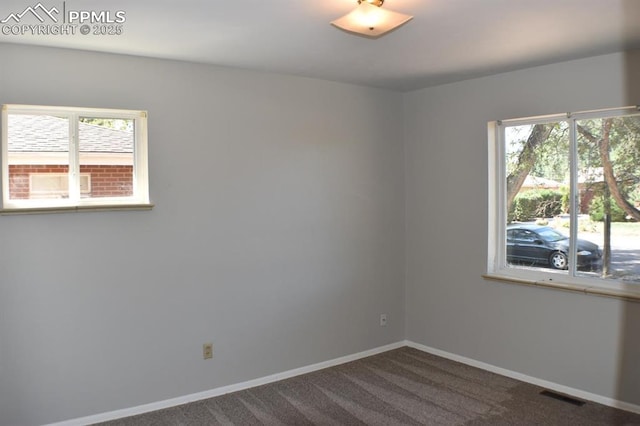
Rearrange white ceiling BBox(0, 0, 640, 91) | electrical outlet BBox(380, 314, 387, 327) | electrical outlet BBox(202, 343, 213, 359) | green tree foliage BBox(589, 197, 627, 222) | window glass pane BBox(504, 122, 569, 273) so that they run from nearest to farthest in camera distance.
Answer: white ceiling BBox(0, 0, 640, 91) < green tree foliage BBox(589, 197, 627, 222) < electrical outlet BBox(202, 343, 213, 359) < window glass pane BBox(504, 122, 569, 273) < electrical outlet BBox(380, 314, 387, 327)

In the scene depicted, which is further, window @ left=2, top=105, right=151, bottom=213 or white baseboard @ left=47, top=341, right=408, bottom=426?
white baseboard @ left=47, top=341, right=408, bottom=426

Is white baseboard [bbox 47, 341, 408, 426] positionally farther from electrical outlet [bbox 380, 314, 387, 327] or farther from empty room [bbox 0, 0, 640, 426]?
electrical outlet [bbox 380, 314, 387, 327]

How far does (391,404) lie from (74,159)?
2672 mm

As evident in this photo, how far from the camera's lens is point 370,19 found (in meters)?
2.32

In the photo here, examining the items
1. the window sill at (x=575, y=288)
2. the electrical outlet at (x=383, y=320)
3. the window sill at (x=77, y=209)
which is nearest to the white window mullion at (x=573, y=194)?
the window sill at (x=575, y=288)

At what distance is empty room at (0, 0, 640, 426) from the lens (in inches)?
117

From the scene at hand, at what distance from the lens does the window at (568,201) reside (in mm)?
3422

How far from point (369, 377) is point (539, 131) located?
233cm

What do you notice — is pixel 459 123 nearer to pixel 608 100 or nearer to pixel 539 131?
pixel 539 131

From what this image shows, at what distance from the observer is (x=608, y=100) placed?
133 inches

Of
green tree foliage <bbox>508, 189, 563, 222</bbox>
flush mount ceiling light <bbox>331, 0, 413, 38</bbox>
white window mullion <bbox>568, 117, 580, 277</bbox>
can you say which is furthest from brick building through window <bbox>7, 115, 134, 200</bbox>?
white window mullion <bbox>568, 117, 580, 277</bbox>

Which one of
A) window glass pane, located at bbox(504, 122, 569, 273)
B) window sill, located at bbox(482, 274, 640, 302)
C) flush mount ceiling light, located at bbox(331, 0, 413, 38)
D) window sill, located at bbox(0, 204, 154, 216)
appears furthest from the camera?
window glass pane, located at bbox(504, 122, 569, 273)

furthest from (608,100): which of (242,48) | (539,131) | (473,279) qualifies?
(242,48)

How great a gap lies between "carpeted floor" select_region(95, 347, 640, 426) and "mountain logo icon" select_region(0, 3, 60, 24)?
2.42m
